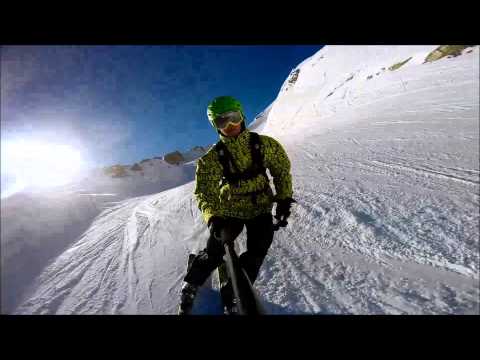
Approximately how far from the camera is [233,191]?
3.10m

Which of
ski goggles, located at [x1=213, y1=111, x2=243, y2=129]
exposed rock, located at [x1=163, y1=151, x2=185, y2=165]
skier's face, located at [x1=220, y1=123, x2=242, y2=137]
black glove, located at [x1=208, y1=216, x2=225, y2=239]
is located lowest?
exposed rock, located at [x1=163, y1=151, x2=185, y2=165]

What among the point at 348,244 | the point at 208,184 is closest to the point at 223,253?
the point at 208,184

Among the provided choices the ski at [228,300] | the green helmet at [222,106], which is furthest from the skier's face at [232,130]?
the ski at [228,300]

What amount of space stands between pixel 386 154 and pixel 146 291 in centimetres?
579

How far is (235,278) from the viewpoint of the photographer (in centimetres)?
233

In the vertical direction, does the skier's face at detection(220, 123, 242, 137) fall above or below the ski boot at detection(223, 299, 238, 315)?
above

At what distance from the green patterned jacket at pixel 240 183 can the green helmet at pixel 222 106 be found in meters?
0.26

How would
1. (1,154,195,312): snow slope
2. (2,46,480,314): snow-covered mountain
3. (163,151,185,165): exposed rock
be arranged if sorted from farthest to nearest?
(163,151,185,165): exposed rock
(1,154,195,312): snow slope
(2,46,480,314): snow-covered mountain

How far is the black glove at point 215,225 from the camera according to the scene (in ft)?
9.62

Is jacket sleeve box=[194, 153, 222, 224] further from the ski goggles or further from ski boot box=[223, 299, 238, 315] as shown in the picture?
ski boot box=[223, 299, 238, 315]

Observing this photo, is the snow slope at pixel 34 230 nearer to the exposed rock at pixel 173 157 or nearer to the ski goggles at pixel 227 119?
the ski goggles at pixel 227 119

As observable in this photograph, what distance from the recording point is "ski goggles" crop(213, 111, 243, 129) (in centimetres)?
292

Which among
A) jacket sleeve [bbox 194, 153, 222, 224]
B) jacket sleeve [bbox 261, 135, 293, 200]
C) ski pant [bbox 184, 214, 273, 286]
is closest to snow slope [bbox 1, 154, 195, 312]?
ski pant [bbox 184, 214, 273, 286]

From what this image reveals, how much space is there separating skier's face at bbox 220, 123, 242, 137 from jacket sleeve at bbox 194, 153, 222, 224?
11.3 inches
